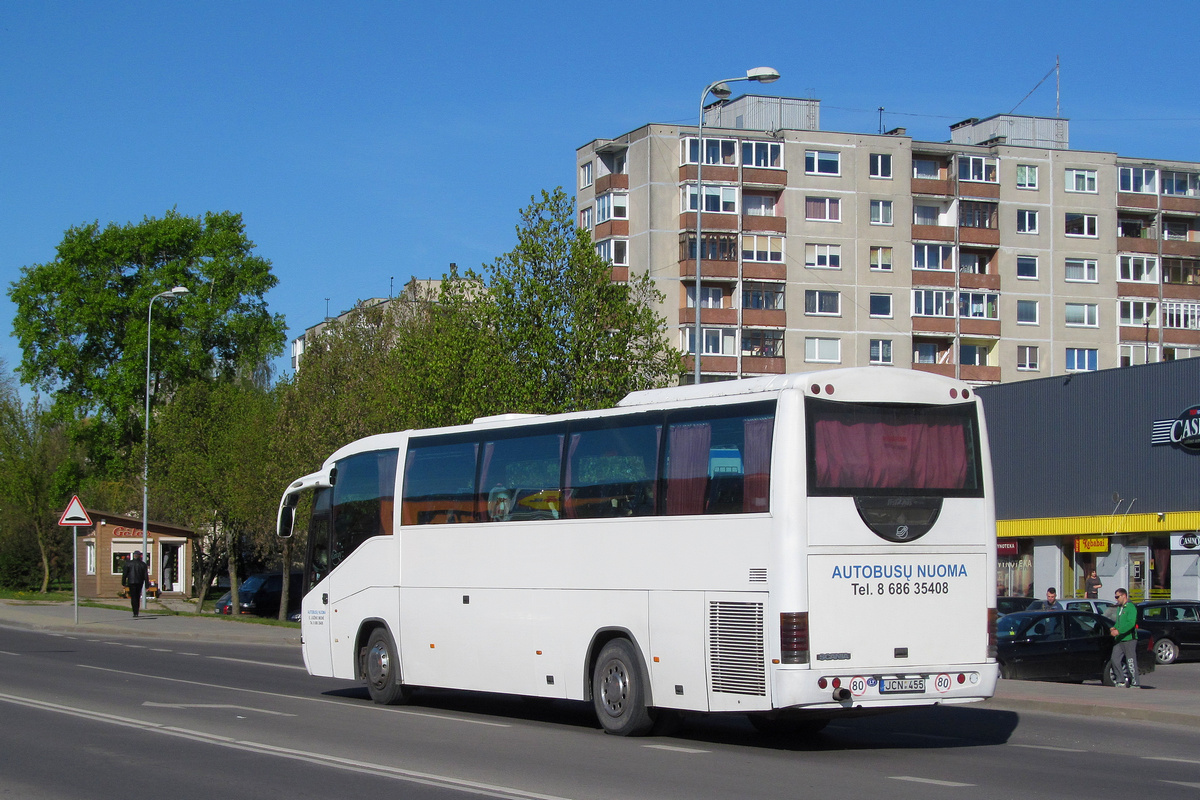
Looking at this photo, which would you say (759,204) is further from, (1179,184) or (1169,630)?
(1169,630)

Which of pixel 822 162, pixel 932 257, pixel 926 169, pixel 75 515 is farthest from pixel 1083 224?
pixel 75 515

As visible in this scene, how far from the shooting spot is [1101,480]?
44.2 m

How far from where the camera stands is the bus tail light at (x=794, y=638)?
11.9 meters

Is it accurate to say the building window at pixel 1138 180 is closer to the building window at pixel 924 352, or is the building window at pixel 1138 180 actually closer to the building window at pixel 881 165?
the building window at pixel 881 165

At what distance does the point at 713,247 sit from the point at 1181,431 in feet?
114

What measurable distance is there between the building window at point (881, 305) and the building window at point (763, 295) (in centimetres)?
560

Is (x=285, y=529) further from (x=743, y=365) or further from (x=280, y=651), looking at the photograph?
(x=743, y=365)

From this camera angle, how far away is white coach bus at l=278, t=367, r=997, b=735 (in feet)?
39.8

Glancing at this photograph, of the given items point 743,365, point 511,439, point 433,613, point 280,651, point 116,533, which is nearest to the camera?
point 511,439

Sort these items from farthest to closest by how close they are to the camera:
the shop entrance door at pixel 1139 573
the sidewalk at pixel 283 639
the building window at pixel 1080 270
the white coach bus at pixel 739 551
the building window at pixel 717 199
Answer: the building window at pixel 1080 270 < the building window at pixel 717 199 < the shop entrance door at pixel 1139 573 < the sidewalk at pixel 283 639 < the white coach bus at pixel 739 551

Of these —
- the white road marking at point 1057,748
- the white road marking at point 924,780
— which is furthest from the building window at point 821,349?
the white road marking at point 924,780

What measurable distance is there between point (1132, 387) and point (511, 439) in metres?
32.9

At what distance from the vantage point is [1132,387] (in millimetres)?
43062

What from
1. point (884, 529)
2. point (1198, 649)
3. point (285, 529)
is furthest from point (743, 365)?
point (884, 529)
